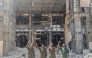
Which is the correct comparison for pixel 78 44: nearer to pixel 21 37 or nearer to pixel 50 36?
pixel 50 36

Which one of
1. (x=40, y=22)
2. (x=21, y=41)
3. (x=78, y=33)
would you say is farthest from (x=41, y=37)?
(x=78, y=33)

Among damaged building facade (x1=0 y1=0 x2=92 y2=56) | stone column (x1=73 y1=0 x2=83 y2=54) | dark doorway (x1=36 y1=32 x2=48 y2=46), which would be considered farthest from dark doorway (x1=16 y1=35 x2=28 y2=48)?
stone column (x1=73 y1=0 x2=83 y2=54)

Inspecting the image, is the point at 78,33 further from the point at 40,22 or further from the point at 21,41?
the point at 21,41

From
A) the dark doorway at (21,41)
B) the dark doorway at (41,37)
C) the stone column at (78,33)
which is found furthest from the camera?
the dark doorway at (41,37)

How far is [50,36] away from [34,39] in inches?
120

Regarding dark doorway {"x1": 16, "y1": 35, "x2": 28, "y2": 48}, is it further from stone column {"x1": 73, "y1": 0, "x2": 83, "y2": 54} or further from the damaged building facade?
stone column {"x1": 73, "y1": 0, "x2": 83, "y2": 54}

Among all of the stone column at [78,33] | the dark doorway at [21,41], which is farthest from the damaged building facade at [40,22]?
the stone column at [78,33]

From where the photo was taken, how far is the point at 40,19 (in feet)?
111

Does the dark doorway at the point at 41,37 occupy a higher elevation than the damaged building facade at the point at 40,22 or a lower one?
lower

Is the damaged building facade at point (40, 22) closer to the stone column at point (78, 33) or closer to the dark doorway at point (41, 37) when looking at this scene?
the dark doorway at point (41, 37)

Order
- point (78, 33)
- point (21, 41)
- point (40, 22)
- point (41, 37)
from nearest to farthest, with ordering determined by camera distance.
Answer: point (78, 33) → point (21, 41) → point (41, 37) → point (40, 22)

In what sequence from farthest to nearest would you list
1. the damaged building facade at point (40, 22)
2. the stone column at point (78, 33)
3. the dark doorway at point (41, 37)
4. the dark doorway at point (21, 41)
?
1. the dark doorway at point (41, 37)
2. the dark doorway at point (21, 41)
3. the damaged building facade at point (40, 22)
4. the stone column at point (78, 33)

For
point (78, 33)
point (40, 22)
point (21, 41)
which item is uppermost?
point (78, 33)

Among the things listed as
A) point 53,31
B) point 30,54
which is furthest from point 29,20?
point 30,54
